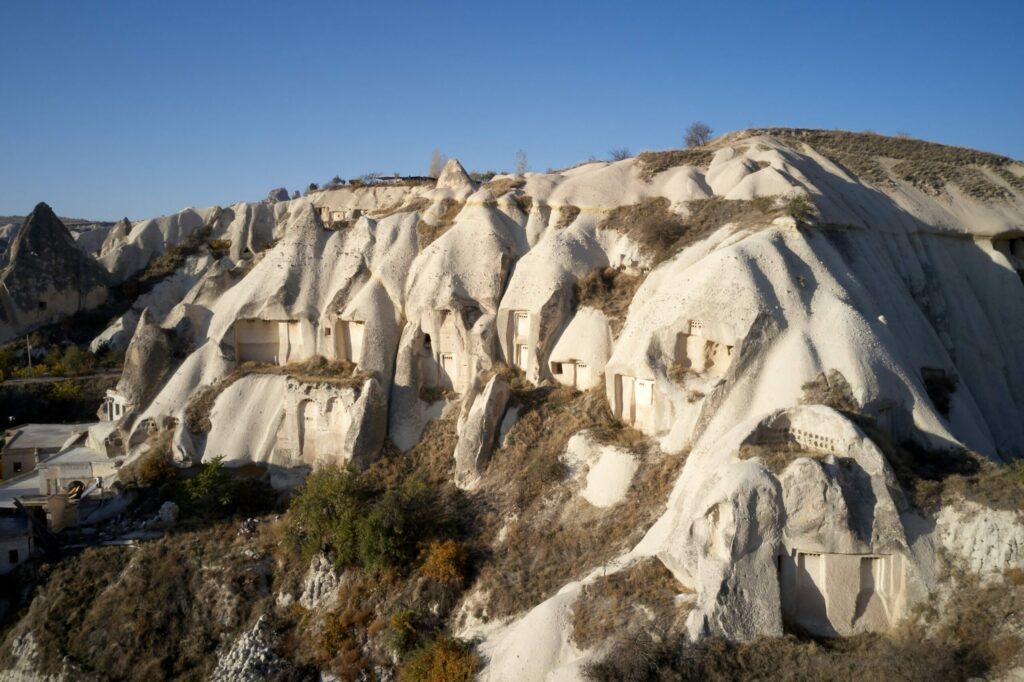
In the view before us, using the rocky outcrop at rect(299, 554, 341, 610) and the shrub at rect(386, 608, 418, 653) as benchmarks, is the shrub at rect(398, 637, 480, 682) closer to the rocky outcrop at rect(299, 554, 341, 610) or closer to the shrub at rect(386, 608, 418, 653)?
the shrub at rect(386, 608, 418, 653)

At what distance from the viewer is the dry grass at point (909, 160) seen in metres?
24.0

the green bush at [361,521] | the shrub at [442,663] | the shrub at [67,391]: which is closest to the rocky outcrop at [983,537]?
the shrub at [442,663]

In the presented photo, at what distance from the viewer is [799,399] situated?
47.5ft

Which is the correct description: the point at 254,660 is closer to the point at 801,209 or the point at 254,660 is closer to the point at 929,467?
the point at 929,467

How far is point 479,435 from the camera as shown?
1875cm

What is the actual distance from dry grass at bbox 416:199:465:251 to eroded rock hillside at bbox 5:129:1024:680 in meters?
0.10

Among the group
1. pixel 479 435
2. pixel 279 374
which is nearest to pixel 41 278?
pixel 279 374

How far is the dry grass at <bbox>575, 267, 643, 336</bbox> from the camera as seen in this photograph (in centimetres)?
2016

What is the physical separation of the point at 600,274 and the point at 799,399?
7.86 metres

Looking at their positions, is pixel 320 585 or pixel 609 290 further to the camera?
pixel 609 290

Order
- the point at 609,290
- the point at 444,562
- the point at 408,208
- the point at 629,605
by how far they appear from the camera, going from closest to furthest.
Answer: the point at 629,605 → the point at 444,562 → the point at 609,290 → the point at 408,208

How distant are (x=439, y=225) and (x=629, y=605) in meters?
14.9

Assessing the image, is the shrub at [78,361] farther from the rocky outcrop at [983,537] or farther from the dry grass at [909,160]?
→ the rocky outcrop at [983,537]

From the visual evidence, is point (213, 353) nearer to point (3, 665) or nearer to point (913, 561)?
point (3, 665)
